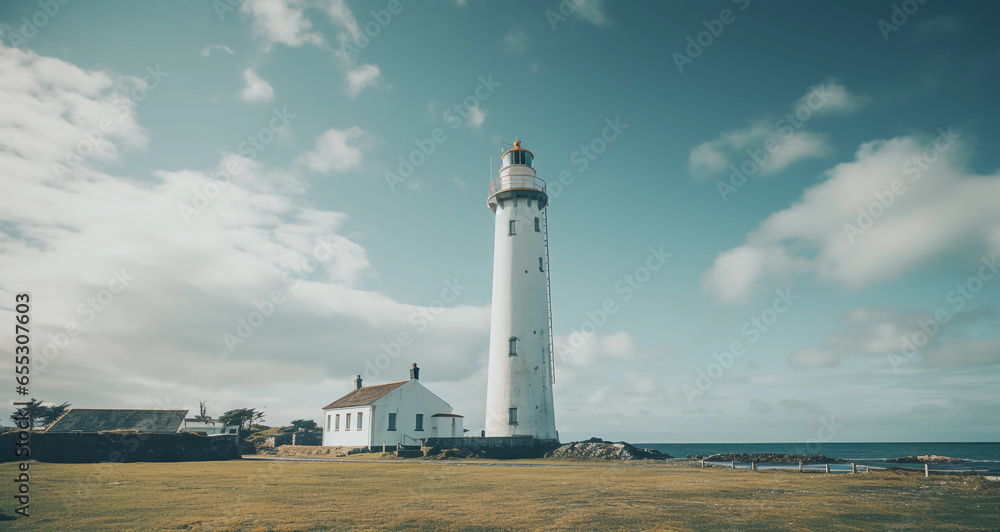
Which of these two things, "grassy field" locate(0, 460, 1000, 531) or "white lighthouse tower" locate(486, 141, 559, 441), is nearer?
"grassy field" locate(0, 460, 1000, 531)

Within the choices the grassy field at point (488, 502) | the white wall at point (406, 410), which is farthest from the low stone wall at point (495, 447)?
the grassy field at point (488, 502)

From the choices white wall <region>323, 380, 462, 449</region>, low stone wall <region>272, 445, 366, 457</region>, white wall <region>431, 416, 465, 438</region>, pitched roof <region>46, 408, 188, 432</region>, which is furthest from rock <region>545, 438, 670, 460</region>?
pitched roof <region>46, 408, 188, 432</region>

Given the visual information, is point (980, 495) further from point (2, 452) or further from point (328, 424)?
point (328, 424)

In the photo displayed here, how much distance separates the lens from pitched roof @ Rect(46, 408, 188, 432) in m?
31.1

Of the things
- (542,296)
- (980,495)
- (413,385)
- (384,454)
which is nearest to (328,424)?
(413,385)

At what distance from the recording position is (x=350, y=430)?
39688 millimetres

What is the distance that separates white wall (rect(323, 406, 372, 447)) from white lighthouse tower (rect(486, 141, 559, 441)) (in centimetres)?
927

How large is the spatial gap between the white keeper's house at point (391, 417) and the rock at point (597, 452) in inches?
440

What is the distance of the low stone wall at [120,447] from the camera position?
24.5 m

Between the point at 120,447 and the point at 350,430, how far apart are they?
1564 centimetres

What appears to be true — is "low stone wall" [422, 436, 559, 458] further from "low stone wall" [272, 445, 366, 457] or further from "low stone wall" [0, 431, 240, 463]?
"low stone wall" [0, 431, 240, 463]

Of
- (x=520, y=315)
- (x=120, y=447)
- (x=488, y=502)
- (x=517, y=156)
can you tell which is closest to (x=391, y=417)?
(x=520, y=315)

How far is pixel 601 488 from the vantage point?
1537 cm

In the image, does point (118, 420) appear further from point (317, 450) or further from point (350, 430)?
point (350, 430)
